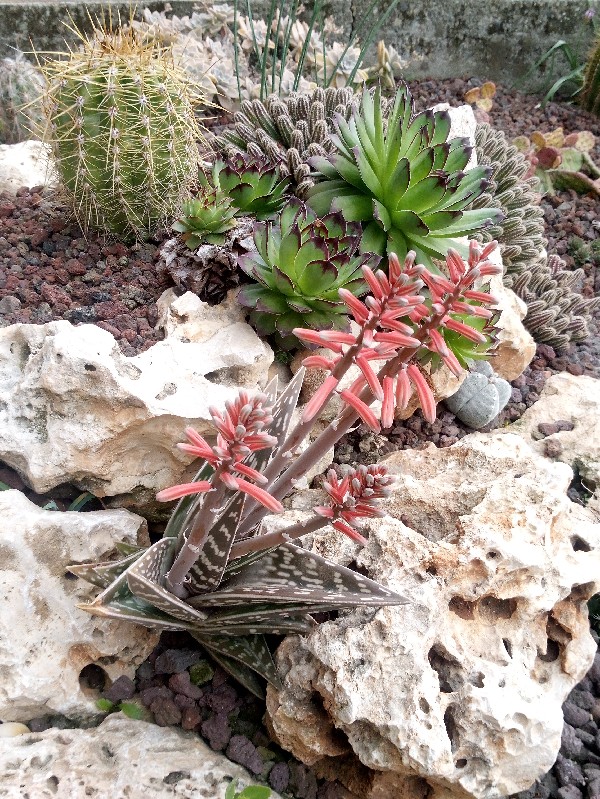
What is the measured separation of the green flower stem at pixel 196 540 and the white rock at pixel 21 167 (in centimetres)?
226

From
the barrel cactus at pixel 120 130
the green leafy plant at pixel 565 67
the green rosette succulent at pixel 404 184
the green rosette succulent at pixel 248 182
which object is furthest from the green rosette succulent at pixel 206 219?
the green leafy plant at pixel 565 67

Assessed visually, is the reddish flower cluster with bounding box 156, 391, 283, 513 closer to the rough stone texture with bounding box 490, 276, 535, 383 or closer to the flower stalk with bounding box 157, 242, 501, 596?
the flower stalk with bounding box 157, 242, 501, 596

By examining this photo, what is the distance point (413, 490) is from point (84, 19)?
438 cm

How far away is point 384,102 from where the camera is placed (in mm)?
3484

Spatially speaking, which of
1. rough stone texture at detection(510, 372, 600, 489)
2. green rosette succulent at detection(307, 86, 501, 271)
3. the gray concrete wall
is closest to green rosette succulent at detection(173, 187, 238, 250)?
green rosette succulent at detection(307, 86, 501, 271)

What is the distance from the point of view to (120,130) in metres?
2.57

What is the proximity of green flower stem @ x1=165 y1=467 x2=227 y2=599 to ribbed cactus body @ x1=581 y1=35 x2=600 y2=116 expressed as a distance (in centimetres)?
578

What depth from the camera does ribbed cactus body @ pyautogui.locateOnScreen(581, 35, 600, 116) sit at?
5684 mm

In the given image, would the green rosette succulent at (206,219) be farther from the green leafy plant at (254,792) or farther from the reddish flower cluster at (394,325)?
the green leafy plant at (254,792)

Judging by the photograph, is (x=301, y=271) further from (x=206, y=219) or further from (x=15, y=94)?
(x=15, y=94)

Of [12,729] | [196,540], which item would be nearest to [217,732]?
[12,729]

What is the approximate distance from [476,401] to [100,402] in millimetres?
1671

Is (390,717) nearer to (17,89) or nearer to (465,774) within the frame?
(465,774)

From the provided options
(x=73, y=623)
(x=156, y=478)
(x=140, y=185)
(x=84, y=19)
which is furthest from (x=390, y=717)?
(x=84, y=19)
